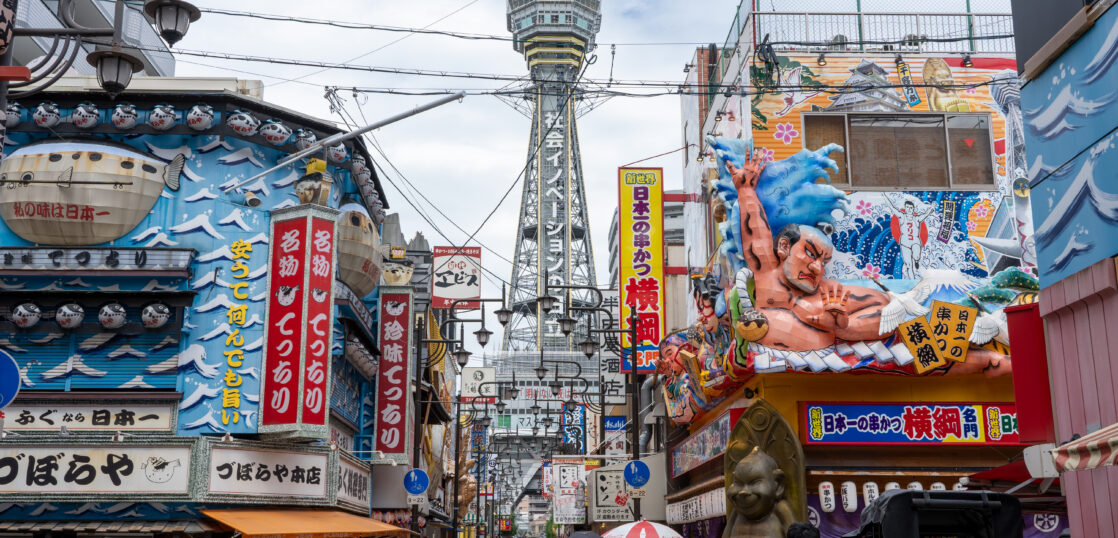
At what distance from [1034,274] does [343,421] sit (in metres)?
16.4

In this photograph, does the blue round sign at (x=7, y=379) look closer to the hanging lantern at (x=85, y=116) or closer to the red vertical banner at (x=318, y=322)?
the red vertical banner at (x=318, y=322)

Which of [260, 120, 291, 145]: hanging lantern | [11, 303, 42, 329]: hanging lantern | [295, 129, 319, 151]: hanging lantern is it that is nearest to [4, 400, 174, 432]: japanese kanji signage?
[11, 303, 42, 329]: hanging lantern

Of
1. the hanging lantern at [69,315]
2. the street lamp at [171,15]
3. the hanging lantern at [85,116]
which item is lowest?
the hanging lantern at [69,315]

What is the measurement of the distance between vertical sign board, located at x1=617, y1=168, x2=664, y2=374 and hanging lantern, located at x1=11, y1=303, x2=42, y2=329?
1768cm

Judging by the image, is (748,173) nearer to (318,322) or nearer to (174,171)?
(318,322)

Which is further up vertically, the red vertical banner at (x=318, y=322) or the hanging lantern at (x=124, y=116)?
the hanging lantern at (x=124, y=116)

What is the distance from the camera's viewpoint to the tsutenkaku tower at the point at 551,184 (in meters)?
162

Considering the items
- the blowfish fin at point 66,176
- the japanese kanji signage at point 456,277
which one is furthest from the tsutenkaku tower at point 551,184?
the blowfish fin at point 66,176

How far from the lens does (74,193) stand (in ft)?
71.1

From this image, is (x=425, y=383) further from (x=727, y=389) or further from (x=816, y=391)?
(x=816, y=391)

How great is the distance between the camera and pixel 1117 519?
10.1m

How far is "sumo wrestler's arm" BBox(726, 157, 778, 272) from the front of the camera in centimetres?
2253

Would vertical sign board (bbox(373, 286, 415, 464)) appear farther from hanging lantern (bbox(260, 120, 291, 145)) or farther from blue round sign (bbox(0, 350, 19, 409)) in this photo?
blue round sign (bbox(0, 350, 19, 409))

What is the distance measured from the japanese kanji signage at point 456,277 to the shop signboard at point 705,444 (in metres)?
8.83
